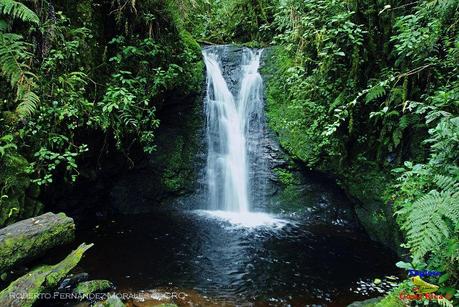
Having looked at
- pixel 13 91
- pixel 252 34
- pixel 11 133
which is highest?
pixel 252 34

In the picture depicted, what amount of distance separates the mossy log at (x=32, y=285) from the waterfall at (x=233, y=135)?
4.70 m

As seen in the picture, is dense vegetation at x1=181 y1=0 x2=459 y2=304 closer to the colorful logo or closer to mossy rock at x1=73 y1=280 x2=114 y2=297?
the colorful logo

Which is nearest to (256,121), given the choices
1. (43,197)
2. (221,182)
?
(221,182)

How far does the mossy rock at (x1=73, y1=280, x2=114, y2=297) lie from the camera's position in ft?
13.5

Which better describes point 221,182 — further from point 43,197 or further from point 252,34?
point 252,34

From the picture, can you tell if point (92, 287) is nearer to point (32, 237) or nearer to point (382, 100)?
point (32, 237)

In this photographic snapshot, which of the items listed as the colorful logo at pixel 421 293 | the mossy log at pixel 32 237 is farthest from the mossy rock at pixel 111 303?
the colorful logo at pixel 421 293

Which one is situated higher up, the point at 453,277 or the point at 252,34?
the point at 252,34

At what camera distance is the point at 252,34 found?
11.3 m

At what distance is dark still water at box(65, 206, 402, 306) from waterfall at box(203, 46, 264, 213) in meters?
0.81

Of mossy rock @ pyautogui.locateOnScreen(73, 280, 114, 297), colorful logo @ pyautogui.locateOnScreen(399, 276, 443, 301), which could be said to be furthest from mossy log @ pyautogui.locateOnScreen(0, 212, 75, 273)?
colorful logo @ pyautogui.locateOnScreen(399, 276, 443, 301)

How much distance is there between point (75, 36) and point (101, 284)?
3.97m

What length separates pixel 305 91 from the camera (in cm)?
685

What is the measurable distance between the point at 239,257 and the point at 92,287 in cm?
243
